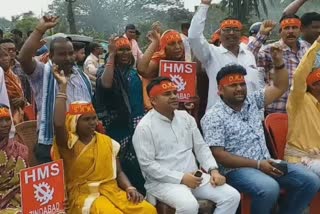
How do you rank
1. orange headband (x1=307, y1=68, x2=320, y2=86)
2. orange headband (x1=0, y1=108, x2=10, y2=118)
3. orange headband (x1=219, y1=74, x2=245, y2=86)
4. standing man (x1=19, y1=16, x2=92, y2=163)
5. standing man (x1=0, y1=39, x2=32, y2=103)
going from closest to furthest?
orange headband (x1=0, y1=108, x2=10, y2=118) → standing man (x1=19, y1=16, x2=92, y2=163) → orange headband (x1=219, y1=74, x2=245, y2=86) → orange headband (x1=307, y1=68, x2=320, y2=86) → standing man (x1=0, y1=39, x2=32, y2=103)

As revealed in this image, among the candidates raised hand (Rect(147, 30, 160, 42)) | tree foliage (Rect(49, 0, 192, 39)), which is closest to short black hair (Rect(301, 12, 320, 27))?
raised hand (Rect(147, 30, 160, 42))

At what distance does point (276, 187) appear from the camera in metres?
5.05

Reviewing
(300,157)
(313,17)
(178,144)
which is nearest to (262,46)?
(313,17)

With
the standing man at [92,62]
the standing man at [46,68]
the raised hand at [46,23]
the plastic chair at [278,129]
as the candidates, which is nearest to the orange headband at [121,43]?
the standing man at [46,68]

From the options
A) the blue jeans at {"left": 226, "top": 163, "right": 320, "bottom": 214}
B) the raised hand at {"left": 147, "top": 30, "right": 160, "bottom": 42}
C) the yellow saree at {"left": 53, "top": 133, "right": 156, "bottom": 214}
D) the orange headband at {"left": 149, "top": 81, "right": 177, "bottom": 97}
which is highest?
the raised hand at {"left": 147, "top": 30, "right": 160, "bottom": 42}

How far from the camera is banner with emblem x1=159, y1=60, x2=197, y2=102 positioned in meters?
5.70

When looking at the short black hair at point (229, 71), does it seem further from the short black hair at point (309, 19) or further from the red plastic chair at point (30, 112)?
the red plastic chair at point (30, 112)

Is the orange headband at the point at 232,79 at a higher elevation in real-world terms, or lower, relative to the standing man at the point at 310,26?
lower

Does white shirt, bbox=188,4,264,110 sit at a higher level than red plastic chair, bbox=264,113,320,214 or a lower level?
higher

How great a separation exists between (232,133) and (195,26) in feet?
3.92

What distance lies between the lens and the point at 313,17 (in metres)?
6.43

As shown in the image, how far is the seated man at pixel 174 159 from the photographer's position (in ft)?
15.8

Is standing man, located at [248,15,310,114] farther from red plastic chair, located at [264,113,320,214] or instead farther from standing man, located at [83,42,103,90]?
standing man, located at [83,42,103,90]

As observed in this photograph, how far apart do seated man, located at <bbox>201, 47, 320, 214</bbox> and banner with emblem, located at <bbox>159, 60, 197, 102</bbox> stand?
16.7 inches
